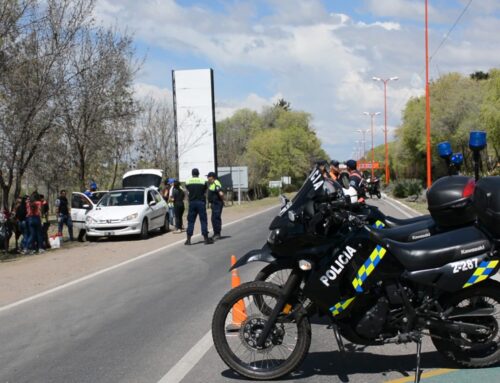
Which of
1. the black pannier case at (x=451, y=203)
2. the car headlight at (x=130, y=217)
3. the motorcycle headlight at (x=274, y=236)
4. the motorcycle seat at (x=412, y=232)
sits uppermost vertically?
the black pannier case at (x=451, y=203)

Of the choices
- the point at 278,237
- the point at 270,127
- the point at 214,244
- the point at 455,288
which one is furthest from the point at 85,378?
the point at 270,127

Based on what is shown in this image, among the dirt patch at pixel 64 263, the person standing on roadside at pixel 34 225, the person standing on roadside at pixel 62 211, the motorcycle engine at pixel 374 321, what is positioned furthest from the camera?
the person standing on roadside at pixel 62 211

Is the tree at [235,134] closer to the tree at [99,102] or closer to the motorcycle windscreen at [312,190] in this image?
the tree at [99,102]

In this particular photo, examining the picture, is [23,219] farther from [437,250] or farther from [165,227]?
[437,250]

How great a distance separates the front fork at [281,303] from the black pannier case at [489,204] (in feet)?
4.88

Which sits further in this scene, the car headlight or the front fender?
the car headlight

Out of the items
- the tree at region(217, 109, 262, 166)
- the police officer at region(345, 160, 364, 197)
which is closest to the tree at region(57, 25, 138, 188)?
the police officer at region(345, 160, 364, 197)

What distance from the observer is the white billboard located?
33.1 metres

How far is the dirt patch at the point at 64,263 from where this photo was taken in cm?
1082

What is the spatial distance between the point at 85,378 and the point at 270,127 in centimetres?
10038

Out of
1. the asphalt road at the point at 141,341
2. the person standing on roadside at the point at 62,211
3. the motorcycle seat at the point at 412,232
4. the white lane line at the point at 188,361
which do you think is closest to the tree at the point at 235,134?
the person standing on roadside at the point at 62,211

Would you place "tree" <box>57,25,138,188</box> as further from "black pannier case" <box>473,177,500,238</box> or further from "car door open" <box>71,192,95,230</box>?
"black pannier case" <box>473,177,500,238</box>

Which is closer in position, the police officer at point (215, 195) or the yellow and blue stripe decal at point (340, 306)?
the yellow and blue stripe decal at point (340, 306)

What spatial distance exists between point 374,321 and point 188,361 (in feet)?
5.94
